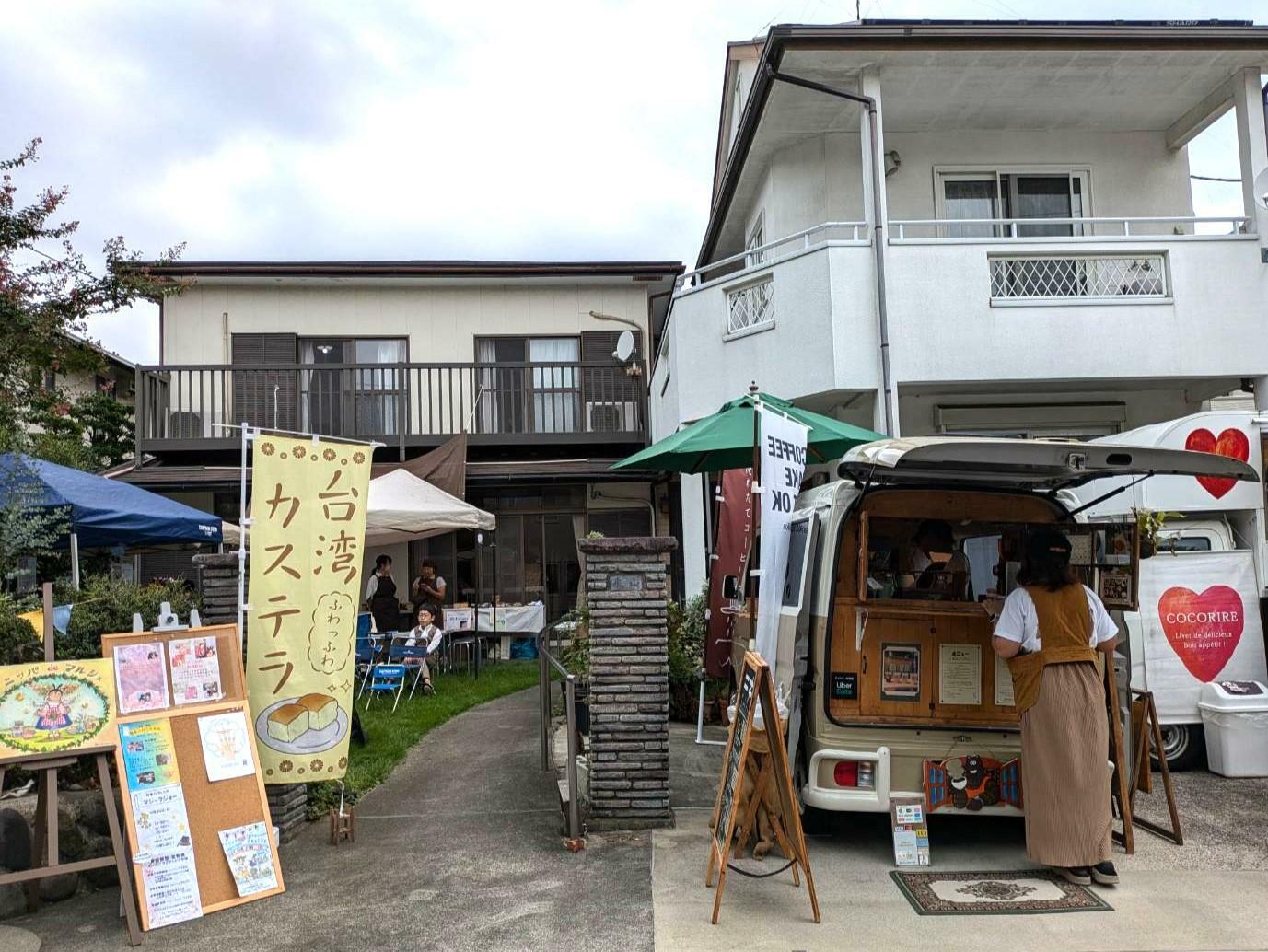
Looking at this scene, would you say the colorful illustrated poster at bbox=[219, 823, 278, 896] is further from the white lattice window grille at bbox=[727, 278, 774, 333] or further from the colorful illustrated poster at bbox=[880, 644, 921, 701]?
the white lattice window grille at bbox=[727, 278, 774, 333]

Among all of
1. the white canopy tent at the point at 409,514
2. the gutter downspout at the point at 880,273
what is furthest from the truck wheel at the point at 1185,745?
the white canopy tent at the point at 409,514

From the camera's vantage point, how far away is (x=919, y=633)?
543 cm

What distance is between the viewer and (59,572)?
978 cm

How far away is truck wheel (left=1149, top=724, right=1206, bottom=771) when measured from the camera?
718 centimetres

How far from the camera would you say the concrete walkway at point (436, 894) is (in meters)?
4.38

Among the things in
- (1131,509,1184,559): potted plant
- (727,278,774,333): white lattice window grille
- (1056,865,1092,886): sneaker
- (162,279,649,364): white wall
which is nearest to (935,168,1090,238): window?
(727,278,774,333): white lattice window grille

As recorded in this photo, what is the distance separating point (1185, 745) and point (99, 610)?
25.9 feet

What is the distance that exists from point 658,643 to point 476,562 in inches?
433

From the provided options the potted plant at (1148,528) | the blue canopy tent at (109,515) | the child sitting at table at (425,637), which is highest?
the blue canopy tent at (109,515)

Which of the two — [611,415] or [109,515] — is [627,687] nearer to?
[109,515]

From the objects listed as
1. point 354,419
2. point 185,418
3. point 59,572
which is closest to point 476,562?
point 354,419

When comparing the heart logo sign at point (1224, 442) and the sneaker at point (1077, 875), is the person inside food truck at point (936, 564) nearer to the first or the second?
the sneaker at point (1077, 875)

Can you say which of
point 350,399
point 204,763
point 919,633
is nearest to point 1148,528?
point 919,633

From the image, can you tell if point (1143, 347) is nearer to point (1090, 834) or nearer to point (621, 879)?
point (1090, 834)
